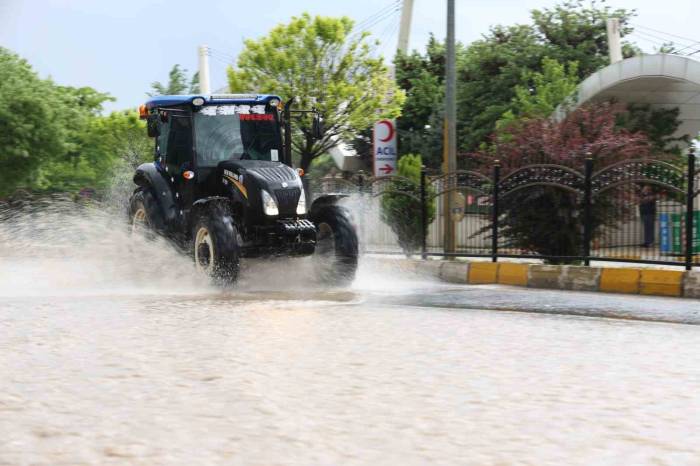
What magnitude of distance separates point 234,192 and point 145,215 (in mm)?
1990

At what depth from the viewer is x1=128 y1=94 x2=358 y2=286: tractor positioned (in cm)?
1143

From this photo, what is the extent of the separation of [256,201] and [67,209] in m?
13.9

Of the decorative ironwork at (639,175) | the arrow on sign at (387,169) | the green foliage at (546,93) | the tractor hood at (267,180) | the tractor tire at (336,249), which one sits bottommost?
the tractor tire at (336,249)

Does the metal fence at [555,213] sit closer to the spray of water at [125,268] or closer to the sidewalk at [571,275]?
the sidewalk at [571,275]

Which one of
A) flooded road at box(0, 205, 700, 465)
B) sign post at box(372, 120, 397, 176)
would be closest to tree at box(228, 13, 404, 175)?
sign post at box(372, 120, 397, 176)

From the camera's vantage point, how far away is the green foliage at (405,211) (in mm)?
16734

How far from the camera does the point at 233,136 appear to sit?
12.3 metres

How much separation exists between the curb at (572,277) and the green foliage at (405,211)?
1319 millimetres

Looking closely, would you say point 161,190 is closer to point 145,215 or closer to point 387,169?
point 145,215

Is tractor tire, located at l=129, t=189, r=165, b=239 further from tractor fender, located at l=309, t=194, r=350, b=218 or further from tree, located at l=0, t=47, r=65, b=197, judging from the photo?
tree, located at l=0, t=47, r=65, b=197

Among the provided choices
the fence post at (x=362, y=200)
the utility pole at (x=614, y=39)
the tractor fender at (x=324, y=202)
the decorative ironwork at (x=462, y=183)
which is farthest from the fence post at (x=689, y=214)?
the utility pole at (x=614, y=39)

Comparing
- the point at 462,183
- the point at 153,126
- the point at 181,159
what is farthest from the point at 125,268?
the point at 462,183

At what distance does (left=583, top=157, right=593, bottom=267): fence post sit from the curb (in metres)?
0.44

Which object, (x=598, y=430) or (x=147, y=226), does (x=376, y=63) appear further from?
(x=598, y=430)
